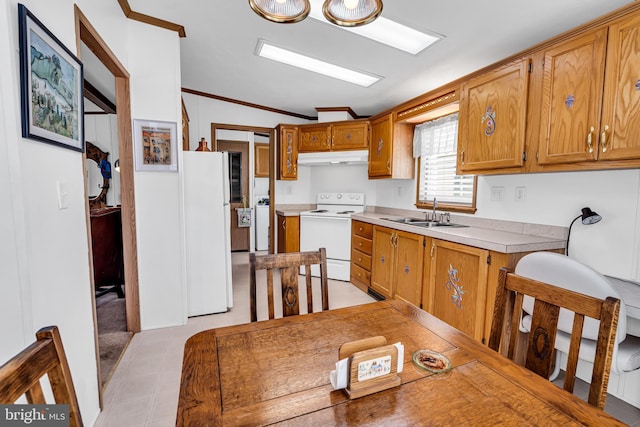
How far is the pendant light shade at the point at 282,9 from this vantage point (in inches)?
48.3

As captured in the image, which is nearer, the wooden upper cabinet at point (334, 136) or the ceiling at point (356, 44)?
the ceiling at point (356, 44)

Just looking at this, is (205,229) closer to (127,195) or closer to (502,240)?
(127,195)

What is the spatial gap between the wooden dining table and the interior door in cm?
499

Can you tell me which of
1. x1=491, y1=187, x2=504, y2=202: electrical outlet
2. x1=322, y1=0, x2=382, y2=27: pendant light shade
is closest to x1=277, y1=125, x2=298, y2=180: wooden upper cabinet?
x1=491, y1=187, x2=504, y2=202: electrical outlet

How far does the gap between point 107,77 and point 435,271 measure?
12.3 ft

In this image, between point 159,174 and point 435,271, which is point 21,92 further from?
point 435,271

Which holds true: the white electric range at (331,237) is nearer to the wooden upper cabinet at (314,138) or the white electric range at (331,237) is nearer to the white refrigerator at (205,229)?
the wooden upper cabinet at (314,138)

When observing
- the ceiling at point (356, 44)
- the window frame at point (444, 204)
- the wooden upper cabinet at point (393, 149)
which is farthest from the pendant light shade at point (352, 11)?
the wooden upper cabinet at point (393, 149)

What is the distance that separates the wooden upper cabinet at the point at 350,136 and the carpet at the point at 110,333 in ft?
10.1

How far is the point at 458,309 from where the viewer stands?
7.54ft

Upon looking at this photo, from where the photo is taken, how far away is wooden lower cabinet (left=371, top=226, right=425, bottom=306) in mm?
2760

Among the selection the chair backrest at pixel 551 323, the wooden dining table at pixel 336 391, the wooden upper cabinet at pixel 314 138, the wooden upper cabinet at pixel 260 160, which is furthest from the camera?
the wooden upper cabinet at pixel 260 160

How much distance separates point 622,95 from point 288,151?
11.6 feet

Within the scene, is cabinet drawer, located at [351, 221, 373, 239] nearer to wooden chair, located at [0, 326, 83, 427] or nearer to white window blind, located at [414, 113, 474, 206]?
white window blind, located at [414, 113, 474, 206]
